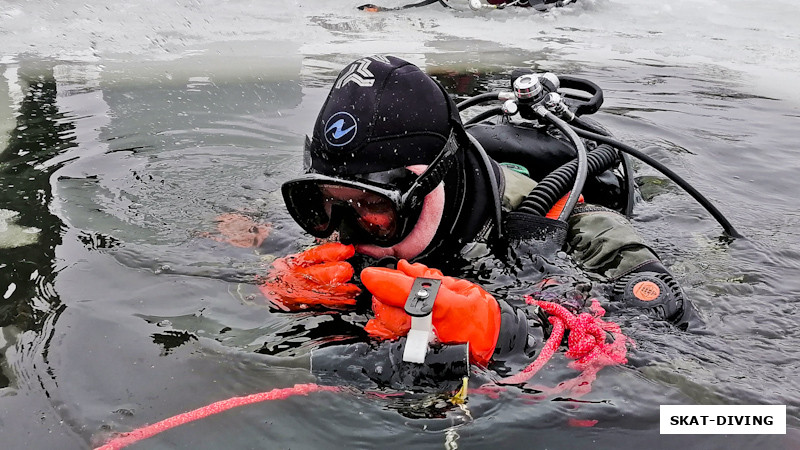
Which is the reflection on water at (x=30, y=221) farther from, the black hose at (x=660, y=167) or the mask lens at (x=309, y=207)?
the black hose at (x=660, y=167)

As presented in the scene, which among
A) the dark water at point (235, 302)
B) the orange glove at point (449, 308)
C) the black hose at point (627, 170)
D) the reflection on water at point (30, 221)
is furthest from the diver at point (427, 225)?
the reflection on water at point (30, 221)

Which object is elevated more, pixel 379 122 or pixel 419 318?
pixel 379 122

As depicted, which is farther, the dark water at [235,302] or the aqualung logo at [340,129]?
the aqualung logo at [340,129]

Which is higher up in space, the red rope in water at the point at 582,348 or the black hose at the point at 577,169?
the black hose at the point at 577,169

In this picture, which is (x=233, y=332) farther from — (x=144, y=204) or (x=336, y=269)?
(x=144, y=204)

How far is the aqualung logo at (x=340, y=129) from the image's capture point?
2.01 metres

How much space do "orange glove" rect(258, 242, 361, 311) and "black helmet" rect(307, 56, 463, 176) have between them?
0.27 metres

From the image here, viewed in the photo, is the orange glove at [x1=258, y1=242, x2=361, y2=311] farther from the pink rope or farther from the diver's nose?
the pink rope

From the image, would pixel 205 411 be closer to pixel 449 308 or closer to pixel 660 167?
pixel 449 308

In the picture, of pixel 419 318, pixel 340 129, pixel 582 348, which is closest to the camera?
pixel 419 318

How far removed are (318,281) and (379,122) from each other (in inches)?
20.9

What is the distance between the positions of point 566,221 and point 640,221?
103 centimetres

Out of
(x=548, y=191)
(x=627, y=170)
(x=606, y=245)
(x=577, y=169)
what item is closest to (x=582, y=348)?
(x=606, y=245)

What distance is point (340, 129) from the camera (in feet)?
6.64
